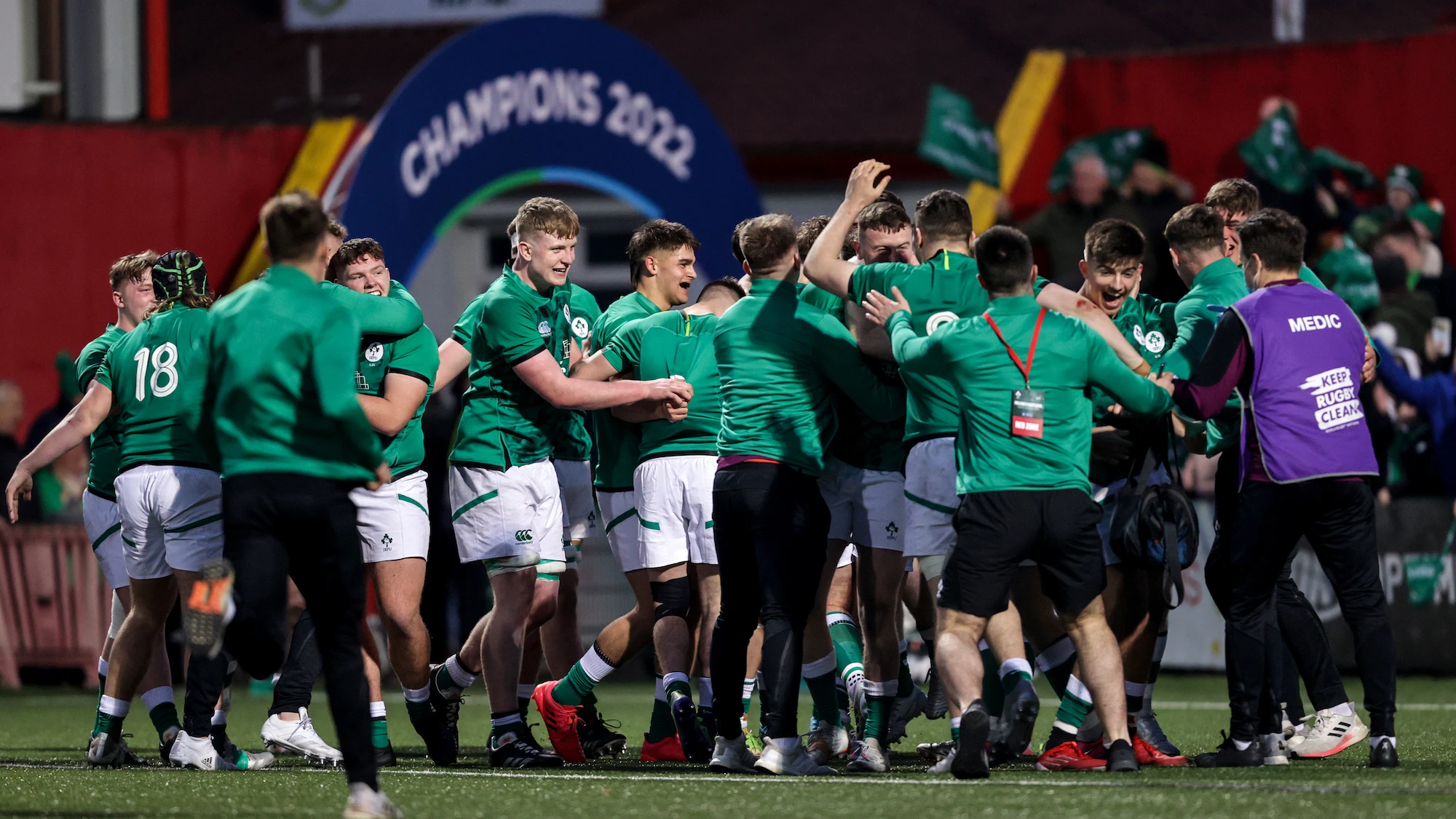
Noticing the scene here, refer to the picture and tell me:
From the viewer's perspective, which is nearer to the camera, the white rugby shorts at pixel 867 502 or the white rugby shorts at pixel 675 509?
the white rugby shorts at pixel 867 502

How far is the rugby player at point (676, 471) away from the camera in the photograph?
8.57 meters

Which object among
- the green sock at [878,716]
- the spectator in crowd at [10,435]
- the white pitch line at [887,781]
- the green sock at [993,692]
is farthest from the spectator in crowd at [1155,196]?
the white pitch line at [887,781]

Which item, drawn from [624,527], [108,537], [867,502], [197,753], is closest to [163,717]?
[197,753]

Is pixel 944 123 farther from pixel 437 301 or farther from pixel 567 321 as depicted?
pixel 567 321

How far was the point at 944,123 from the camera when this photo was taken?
16969 mm

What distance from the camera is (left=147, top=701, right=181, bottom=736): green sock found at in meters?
8.70

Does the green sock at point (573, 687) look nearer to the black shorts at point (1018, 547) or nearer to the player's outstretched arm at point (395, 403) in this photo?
the player's outstretched arm at point (395, 403)

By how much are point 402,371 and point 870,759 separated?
7.80 feet

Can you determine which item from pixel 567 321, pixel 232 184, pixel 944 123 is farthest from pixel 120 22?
pixel 567 321

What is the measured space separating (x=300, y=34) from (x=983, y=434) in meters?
17.6

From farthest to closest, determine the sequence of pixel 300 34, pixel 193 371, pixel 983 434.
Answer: pixel 300 34 → pixel 983 434 → pixel 193 371

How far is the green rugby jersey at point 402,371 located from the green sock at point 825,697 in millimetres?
1875

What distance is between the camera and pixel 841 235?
7.62m

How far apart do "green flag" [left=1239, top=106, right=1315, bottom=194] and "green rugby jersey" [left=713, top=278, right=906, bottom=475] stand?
394 inches
